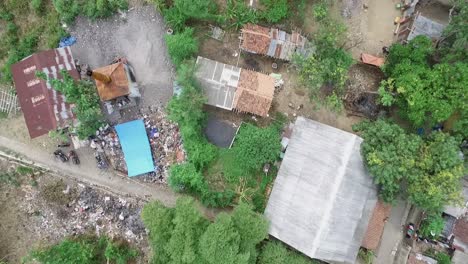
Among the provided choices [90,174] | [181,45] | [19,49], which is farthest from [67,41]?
[90,174]

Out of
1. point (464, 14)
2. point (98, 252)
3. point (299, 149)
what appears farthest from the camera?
point (98, 252)

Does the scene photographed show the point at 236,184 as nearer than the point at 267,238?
No

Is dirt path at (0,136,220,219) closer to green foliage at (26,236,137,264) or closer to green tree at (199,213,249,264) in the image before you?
green foliage at (26,236,137,264)

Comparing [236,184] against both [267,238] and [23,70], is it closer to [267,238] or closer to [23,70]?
[267,238]

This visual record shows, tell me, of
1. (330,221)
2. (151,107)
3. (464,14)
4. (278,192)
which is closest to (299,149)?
(278,192)

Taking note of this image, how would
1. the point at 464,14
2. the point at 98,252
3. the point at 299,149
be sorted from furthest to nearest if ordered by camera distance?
the point at 98,252 < the point at 299,149 < the point at 464,14

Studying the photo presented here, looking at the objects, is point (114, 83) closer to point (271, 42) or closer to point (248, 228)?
point (271, 42)
